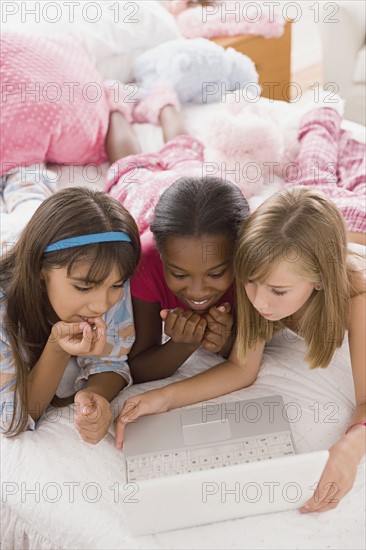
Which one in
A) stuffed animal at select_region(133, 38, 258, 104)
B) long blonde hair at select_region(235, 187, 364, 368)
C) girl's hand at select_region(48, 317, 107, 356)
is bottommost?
girl's hand at select_region(48, 317, 107, 356)

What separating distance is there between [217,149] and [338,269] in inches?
27.3

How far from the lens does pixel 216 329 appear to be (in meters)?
1.17

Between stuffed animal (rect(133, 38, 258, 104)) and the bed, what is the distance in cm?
103

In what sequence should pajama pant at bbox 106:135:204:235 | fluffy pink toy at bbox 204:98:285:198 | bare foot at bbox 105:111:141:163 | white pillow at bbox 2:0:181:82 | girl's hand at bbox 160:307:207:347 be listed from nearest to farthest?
girl's hand at bbox 160:307:207:347, pajama pant at bbox 106:135:204:235, fluffy pink toy at bbox 204:98:285:198, bare foot at bbox 105:111:141:163, white pillow at bbox 2:0:181:82

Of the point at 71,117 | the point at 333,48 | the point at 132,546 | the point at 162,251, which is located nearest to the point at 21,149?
the point at 71,117

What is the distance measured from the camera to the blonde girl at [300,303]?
1.00 m

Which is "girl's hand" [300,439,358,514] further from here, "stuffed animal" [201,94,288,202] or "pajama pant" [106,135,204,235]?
"stuffed animal" [201,94,288,202]

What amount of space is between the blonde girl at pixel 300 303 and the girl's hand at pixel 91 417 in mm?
26

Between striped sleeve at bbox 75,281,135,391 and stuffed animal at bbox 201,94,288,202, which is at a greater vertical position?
stuffed animal at bbox 201,94,288,202

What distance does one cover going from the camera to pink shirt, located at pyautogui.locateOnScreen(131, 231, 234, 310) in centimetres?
122

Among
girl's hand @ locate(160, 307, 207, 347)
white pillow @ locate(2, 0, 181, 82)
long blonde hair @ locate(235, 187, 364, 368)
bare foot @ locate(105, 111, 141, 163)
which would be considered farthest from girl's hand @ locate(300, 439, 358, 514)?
white pillow @ locate(2, 0, 181, 82)

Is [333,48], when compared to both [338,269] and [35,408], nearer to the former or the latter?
[338,269]

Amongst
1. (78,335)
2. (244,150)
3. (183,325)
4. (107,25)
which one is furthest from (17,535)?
(107,25)

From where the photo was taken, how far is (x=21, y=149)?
1668 millimetres
